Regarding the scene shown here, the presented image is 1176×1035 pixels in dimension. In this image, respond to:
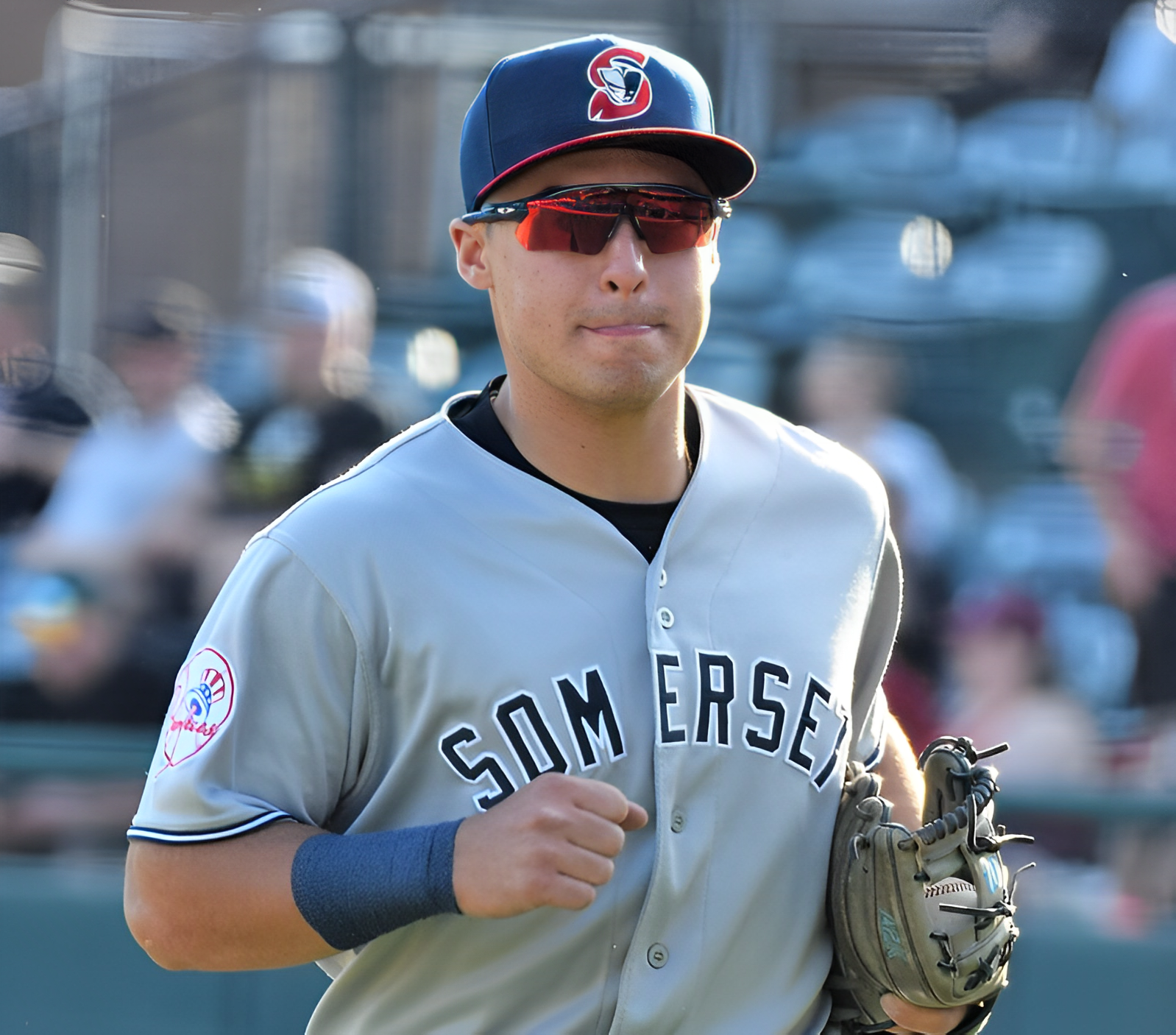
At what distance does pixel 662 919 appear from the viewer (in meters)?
1.85

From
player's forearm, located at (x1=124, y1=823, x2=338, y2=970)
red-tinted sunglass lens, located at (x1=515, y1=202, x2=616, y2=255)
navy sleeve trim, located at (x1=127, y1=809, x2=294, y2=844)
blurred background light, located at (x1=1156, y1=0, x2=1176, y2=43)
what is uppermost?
blurred background light, located at (x1=1156, y1=0, x2=1176, y2=43)

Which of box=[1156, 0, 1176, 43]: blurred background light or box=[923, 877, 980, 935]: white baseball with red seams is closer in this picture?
box=[923, 877, 980, 935]: white baseball with red seams

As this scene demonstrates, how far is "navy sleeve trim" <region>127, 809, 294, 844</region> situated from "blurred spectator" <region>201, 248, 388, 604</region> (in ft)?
7.86

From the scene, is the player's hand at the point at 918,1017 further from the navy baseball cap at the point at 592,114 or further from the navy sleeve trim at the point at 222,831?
the navy baseball cap at the point at 592,114

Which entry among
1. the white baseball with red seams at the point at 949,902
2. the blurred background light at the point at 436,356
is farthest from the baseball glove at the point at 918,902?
the blurred background light at the point at 436,356

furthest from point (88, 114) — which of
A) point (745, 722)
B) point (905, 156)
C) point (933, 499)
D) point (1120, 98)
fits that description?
point (745, 722)

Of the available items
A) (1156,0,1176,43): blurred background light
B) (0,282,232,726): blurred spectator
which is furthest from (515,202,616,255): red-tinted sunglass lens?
(1156,0,1176,43): blurred background light

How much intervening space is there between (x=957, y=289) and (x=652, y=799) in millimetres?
2659

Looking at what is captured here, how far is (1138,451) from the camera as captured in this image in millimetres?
4105

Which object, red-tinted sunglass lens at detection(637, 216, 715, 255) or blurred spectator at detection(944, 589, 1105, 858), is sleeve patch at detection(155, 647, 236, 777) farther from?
blurred spectator at detection(944, 589, 1105, 858)

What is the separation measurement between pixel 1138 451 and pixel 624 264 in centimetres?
258

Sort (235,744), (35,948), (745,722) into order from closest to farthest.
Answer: (235,744) → (745,722) → (35,948)

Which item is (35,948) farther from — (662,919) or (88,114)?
(662,919)

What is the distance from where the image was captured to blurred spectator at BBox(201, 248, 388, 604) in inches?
163
